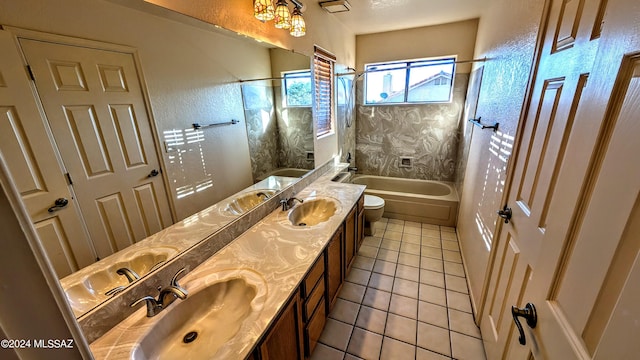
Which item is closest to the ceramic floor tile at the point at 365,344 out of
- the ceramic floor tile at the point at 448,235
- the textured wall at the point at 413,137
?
the ceramic floor tile at the point at 448,235

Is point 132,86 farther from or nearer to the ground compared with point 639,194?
farther from the ground

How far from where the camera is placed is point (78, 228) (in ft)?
2.70

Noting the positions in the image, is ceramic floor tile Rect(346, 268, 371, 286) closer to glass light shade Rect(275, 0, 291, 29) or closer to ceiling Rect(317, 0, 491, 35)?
glass light shade Rect(275, 0, 291, 29)

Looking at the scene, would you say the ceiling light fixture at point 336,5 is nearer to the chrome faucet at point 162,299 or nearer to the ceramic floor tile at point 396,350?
the chrome faucet at point 162,299

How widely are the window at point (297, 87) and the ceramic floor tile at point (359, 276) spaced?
64.1 inches

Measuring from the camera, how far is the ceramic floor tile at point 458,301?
195cm

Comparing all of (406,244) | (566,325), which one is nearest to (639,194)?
(566,325)

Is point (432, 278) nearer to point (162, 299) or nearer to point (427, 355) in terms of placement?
point (427, 355)

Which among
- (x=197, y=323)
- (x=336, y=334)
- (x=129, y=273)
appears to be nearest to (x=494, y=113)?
(x=336, y=334)

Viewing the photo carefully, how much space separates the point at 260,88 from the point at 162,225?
107 centimetres

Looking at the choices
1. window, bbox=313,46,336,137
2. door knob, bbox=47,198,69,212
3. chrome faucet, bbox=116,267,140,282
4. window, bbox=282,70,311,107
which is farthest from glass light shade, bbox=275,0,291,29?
chrome faucet, bbox=116,267,140,282

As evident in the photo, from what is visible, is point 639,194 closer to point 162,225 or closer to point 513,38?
point 162,225

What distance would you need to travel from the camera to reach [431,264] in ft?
8.16

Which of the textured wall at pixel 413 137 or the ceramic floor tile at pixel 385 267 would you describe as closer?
the ceramic floor tile at pixel 385 267
